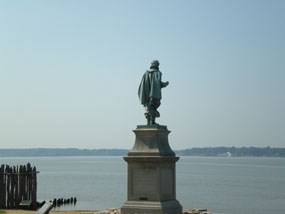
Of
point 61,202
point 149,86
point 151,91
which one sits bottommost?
point 61,202

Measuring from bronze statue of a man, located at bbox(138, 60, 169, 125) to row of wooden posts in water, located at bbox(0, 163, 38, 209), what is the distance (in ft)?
44.9

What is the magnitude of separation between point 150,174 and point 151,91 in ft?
9.71

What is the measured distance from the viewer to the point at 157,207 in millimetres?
19578

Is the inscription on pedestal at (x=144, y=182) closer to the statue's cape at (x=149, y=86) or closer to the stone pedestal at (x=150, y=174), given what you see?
the stone pedestal at (x=150, y=174)

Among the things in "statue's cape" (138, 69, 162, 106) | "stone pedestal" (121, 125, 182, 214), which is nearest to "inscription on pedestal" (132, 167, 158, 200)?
"stone pedestal" (121, 125, 182, 214)

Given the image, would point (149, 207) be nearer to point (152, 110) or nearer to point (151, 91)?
point (152, 110)

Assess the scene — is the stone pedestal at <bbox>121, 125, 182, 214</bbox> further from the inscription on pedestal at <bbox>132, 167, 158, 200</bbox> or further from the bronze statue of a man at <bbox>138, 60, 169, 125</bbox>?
the bronze statue of a man at <bbox>138, 60, 169, 125</bbox>

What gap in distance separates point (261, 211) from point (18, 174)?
19.6 meters

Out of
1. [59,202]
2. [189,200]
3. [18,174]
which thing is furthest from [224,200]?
[18,174]

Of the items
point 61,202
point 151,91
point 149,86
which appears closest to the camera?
point 151,91

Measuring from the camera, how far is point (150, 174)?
1995 centimetres

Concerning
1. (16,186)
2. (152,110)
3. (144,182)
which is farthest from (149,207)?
(16,186)

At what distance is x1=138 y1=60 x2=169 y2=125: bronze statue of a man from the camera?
68.3ft

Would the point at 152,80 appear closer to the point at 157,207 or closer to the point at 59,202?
the point at 157,207
